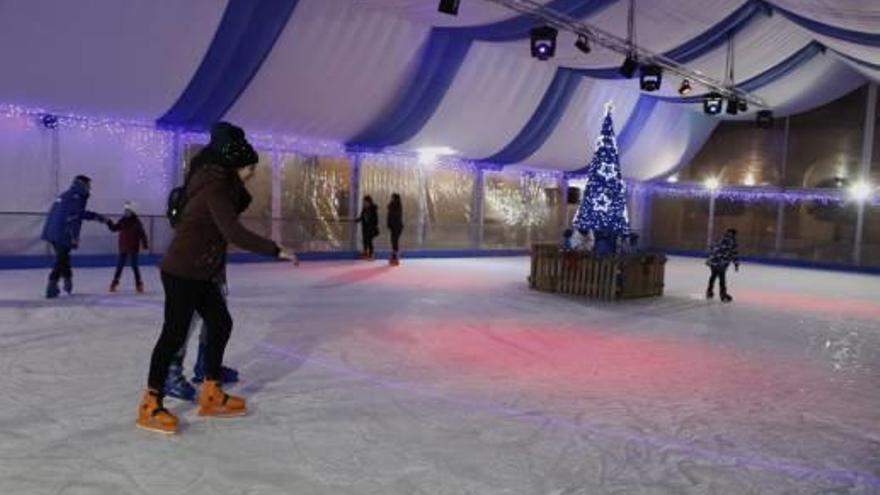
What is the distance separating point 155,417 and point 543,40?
26.9 ft

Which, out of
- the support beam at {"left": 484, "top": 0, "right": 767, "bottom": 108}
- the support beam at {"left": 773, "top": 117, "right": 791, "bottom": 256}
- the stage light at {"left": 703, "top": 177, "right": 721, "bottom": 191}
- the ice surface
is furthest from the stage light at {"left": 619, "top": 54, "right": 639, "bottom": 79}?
the stage light at {"left": 703, "top": 177, "right": 721, "bottom": 191}

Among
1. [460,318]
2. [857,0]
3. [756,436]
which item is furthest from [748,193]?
[756,436]

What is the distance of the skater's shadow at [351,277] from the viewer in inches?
402

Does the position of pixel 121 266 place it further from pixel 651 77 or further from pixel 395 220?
pixel 651 77

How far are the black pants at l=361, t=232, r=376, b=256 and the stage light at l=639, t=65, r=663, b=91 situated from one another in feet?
19.3

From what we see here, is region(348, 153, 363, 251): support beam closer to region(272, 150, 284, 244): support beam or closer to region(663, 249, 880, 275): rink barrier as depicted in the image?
region(272, 150, 284, 244): support beam

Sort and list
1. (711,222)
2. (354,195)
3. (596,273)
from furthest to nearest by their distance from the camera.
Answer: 1. (711,222)
2. (354,195)
3. (596,273)

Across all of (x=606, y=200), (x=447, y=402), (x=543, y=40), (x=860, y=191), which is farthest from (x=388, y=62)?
(x=860, y=191)

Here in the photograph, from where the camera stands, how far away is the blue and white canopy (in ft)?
32.6

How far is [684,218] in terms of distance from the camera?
2270 centimetres

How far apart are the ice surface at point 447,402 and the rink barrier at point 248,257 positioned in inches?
75.2

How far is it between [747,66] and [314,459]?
14.1 meters

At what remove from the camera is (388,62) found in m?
13.1

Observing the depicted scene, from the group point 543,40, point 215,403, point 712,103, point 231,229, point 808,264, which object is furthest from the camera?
point 808,264
